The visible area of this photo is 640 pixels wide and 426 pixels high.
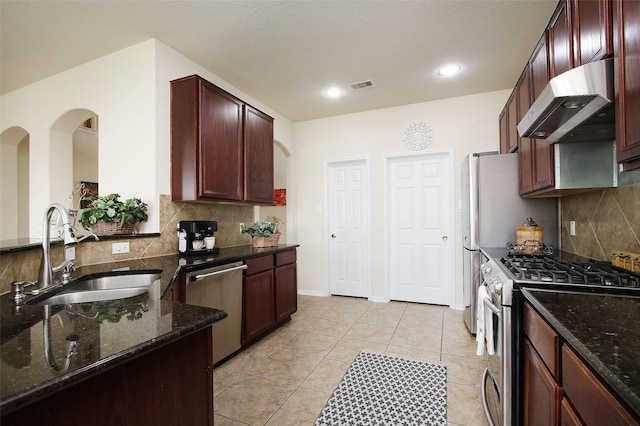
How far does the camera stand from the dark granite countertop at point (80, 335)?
1.86ft

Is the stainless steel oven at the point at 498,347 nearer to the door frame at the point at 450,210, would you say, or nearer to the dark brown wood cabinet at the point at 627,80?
the dark brown wood cabinet at the point at 627,80

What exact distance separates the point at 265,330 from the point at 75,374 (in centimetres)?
245

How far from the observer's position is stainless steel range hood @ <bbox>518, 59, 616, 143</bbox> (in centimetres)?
116

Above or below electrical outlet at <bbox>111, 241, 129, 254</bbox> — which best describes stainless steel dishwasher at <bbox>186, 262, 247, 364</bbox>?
below

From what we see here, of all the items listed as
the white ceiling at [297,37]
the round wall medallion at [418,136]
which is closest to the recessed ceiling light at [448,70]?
the white ceiling at [297,37]

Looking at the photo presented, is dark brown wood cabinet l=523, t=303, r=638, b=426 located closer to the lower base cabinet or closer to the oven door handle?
the oven door handle

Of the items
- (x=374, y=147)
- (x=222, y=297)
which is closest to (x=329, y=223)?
(x=374, y=147)

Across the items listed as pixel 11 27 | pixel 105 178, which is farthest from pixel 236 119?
pixel 11 27

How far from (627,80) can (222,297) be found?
2.55m

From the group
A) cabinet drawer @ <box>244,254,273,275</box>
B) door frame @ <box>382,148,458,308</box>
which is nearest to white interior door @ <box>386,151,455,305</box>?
door frame @ <box>382,148,458,308</box>

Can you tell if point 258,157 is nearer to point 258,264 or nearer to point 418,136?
point 258,264

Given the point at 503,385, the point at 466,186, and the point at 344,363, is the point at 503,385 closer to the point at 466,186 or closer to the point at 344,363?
the point at 344,363

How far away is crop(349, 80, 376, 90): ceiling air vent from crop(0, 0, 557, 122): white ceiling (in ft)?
0.28

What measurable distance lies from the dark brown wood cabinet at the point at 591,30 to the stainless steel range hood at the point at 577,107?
12cm
